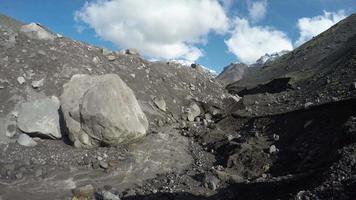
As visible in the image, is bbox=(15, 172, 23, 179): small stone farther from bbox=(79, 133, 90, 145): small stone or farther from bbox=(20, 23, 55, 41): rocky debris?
bbox=(20, 23, 55, 41): rocky debris

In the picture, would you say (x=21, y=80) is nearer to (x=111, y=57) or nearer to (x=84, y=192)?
(x=111, y=57)

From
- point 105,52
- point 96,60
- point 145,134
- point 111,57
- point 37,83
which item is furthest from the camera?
point 105,52

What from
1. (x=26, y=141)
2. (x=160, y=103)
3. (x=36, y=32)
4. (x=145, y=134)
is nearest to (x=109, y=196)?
(x=26, y=141)

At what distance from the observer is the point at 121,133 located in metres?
21.7

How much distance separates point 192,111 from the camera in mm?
29812

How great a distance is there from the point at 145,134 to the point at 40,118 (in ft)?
18.2

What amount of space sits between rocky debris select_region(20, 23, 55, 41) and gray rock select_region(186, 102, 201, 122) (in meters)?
10.2

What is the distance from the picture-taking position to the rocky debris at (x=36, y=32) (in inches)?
1089

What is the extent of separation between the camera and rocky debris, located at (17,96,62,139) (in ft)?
71.4

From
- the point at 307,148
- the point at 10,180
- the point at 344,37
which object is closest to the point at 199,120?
the point at 307,148

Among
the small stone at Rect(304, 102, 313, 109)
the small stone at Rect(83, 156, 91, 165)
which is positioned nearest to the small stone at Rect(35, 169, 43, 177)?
the small stone at Rect(83, 156, 91, 165)

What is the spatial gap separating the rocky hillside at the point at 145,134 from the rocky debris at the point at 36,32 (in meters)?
0.07

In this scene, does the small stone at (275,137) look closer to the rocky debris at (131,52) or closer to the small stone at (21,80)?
the small stone at (21,80)

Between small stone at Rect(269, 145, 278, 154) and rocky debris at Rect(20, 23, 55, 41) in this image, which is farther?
rocky debris at Rect(20, 23, 55, 41)
